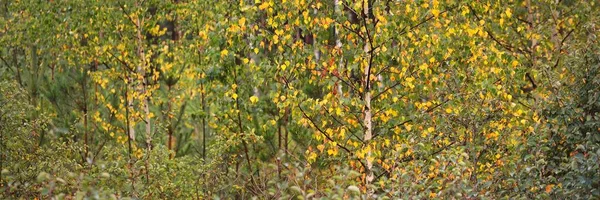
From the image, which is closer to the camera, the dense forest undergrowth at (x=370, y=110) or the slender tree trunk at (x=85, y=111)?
the dense forest undergrowth at (x=370, y=110)

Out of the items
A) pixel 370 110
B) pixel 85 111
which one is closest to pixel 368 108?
pixel 370 110

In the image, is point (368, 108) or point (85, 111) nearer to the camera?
point (368, 108)

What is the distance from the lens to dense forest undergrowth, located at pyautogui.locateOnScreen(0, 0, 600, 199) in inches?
360

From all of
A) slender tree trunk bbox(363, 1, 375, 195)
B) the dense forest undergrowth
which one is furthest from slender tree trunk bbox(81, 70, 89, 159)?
slender tree trunk bbox(363, 1, 375, 195)

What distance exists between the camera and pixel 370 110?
1193cm

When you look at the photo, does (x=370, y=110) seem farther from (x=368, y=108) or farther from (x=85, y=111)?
(x=85, y=111)

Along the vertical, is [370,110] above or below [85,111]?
below

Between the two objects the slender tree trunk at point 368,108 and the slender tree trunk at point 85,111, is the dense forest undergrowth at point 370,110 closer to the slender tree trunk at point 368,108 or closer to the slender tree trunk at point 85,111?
the slender tree trunk at point 368,108

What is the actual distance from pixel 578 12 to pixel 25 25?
9.52m

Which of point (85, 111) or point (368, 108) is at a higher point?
point (85, 111)

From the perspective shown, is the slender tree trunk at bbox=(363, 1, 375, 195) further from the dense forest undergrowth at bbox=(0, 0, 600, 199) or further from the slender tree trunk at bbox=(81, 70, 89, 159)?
the slender tree trunk at bbox=(81, 70, 89, 159)

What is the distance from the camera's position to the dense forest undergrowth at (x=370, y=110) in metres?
9.14

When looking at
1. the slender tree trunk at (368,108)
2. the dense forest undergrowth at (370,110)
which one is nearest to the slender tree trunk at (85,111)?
the dense forest undergrowth at (370,110)

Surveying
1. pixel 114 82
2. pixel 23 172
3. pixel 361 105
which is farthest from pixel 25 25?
pixel 361 105
